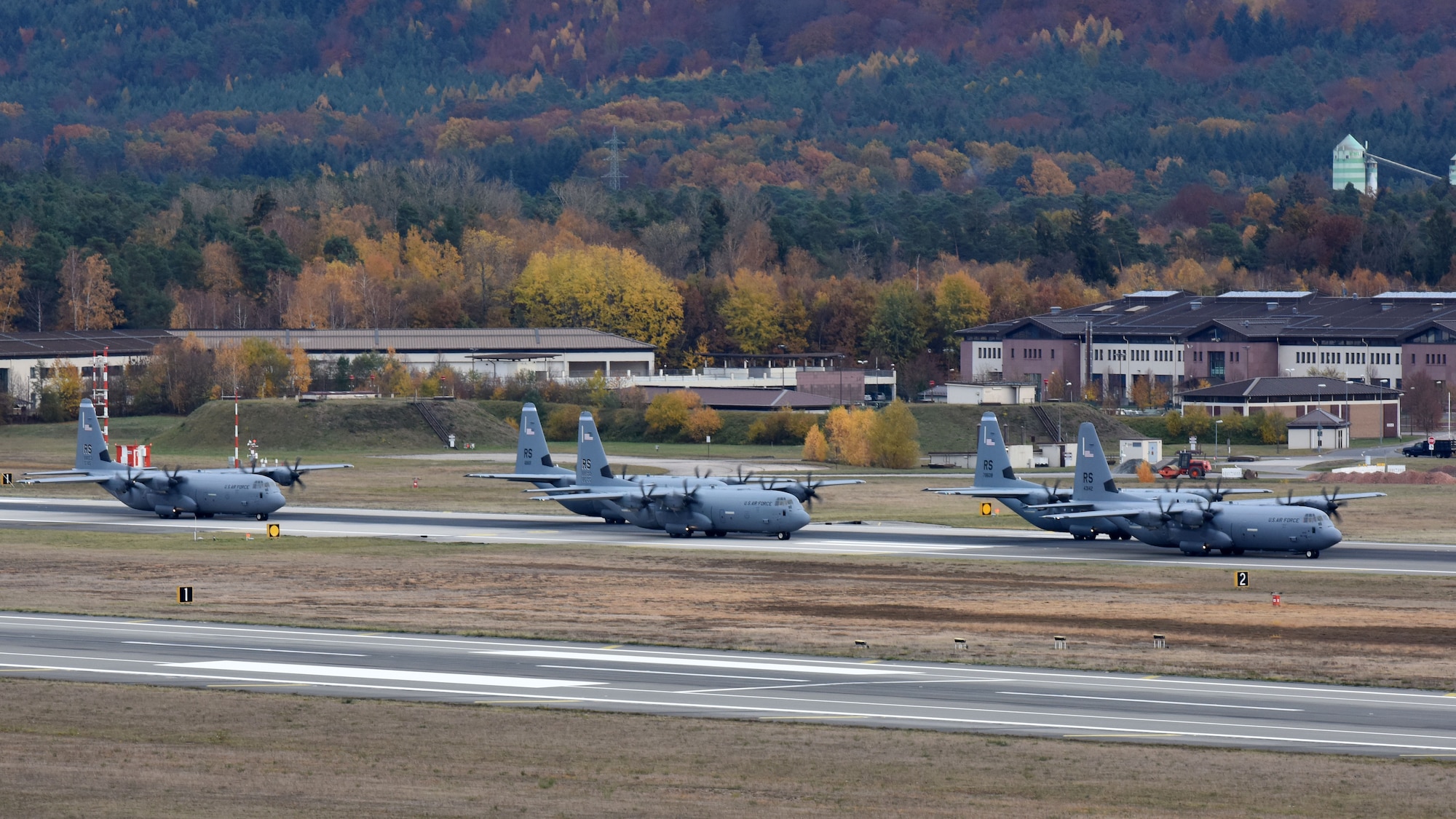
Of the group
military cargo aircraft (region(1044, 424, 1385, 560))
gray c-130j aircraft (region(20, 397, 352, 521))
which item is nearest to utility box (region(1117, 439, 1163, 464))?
military cargo aircraft (region(1044, 424, 1385, 560))

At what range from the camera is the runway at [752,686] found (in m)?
39.2

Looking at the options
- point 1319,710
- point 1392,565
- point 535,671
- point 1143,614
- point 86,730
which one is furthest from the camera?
point 1392,565

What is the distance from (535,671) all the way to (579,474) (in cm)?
4467

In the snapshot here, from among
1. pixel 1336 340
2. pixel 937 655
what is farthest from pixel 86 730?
pixel 1336 340

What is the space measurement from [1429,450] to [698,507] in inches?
3235

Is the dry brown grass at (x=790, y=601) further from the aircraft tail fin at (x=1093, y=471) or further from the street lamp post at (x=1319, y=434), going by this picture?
the street lamp post at (x=1319, y=434)

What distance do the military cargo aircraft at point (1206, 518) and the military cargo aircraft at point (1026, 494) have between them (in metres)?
0.97

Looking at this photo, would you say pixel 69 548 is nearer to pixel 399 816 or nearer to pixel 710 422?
pixel 399 816

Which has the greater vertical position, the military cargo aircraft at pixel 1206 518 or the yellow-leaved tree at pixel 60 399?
the yellow-leaved tree at pixel 60 399

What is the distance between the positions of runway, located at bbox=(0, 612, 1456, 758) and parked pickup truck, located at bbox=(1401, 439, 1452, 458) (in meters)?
106

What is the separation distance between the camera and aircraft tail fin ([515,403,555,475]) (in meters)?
94.6

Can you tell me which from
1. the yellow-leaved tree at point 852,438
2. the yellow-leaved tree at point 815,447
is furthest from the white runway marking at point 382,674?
the yellow-leaved tree at point 815,447

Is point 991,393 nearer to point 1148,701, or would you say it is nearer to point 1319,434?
point 1319,434

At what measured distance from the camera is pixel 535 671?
47094mm
